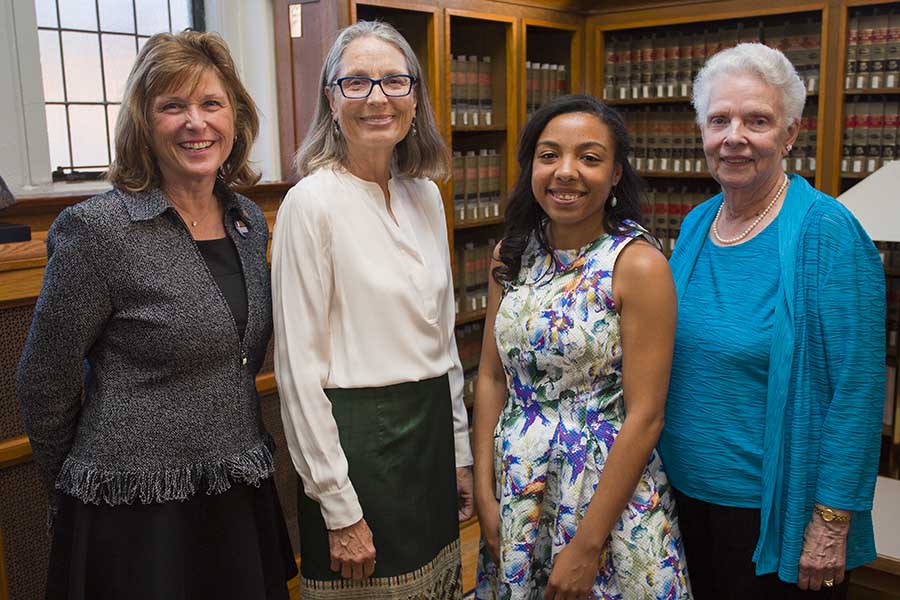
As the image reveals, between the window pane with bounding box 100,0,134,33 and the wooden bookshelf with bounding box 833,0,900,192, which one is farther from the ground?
the window pane with bounding box 100,0,134,33

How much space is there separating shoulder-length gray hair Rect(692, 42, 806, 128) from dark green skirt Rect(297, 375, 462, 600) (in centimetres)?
83

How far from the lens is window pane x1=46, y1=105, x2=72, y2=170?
290 centimetres

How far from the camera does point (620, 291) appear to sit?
150 cm

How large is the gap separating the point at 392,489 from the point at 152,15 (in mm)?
2286

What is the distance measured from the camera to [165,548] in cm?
146

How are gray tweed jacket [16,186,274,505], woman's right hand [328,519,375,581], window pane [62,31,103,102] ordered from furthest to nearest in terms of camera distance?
window pane [62,31,103,102], woman's right hand [328,519,375,581], gray tweed jacket [16,186,274,505]

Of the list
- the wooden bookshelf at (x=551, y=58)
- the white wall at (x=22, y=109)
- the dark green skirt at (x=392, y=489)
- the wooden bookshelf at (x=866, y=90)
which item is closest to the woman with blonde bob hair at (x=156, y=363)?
the dark green skirt at (x=392, y=489)

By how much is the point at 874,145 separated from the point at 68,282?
3.50m

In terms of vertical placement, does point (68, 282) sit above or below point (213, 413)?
above

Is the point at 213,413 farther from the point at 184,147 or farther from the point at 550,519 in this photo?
the point at 550,519

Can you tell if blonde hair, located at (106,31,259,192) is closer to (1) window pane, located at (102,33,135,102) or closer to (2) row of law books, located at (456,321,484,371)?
(1) window pane, located at (102,33,135,102)

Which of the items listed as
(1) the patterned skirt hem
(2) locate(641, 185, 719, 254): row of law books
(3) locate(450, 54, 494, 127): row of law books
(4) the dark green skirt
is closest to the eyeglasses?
(4) the dark green skirt

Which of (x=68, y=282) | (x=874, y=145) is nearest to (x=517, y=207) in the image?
(x=68, y=282)

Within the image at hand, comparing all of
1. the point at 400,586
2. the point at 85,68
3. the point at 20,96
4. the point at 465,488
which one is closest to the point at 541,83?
the point at 85,68
